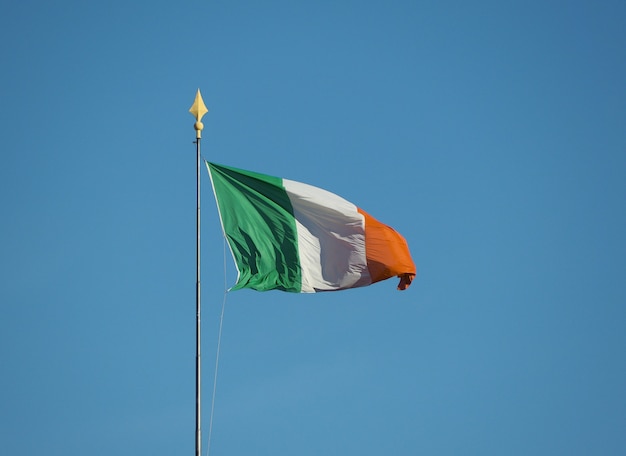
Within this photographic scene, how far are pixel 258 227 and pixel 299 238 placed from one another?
1.53m

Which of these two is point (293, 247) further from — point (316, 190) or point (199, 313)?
point (199, 313)

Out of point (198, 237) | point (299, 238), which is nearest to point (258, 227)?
point (299, 238)

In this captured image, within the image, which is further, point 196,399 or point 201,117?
point 201,117

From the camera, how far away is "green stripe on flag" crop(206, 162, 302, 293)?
137 ft

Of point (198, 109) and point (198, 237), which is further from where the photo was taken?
point (198, 109)

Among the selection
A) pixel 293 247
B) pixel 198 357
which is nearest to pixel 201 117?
pixel 293 247

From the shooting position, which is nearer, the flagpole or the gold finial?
the flagpole

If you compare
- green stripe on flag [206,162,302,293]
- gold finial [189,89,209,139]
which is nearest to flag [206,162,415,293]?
green stripe on flag [206,162,302,293]

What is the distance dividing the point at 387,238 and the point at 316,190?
2.93 m

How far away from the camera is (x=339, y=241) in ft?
144

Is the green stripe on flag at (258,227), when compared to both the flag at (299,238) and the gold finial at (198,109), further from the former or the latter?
the gold finial at (198,109)

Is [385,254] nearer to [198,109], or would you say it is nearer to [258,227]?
[258,227]

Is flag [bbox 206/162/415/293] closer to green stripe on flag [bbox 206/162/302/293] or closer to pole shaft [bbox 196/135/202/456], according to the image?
green stripe on flag [bbox 206/162/302/293]

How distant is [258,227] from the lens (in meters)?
42.5
